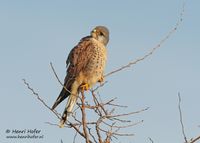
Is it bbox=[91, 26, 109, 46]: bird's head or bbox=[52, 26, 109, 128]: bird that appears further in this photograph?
bbox=[91, 26, 109, 46]: bird's head

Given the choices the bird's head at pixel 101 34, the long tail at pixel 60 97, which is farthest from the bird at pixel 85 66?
the bird's head at pixel 101 34

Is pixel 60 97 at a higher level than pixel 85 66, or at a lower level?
lower

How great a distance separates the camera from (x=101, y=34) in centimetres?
670

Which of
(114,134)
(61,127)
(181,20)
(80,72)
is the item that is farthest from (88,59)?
(114,134)

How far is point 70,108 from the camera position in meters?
5.64

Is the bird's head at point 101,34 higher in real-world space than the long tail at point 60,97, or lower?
higher

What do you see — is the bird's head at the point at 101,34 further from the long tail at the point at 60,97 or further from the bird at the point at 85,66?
the long tail at the point at 60,97

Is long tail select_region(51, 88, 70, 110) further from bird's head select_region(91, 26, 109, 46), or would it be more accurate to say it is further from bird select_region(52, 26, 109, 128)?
bird's head select_region(91, 26, 109, 46)

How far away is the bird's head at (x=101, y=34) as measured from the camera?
663cm

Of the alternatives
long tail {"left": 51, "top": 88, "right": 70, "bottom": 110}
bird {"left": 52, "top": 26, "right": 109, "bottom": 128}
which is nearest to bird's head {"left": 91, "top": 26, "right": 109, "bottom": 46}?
bird {"left": 52, "top": 26, "right": 109, "bottom": 128}

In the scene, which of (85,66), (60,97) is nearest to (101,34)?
(85,66)

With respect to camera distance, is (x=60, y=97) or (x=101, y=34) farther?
(x=101, y=34)

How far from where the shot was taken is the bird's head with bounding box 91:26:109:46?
6.63m

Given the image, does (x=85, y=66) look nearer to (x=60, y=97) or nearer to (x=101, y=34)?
(x=60, y=97)
